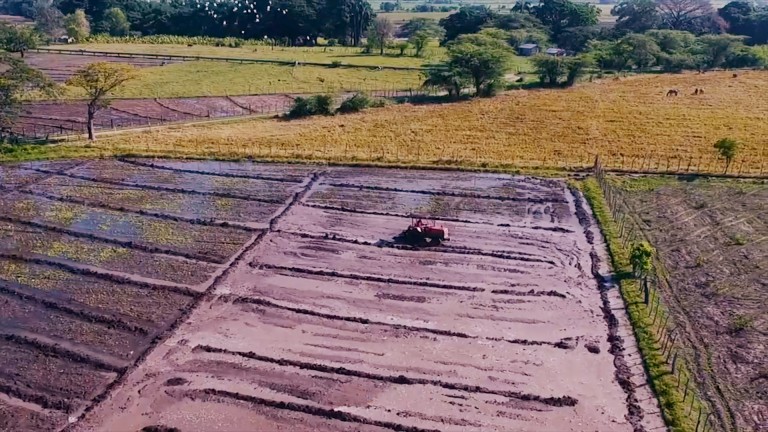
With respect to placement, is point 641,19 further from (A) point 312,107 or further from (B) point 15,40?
(B) point 15,40

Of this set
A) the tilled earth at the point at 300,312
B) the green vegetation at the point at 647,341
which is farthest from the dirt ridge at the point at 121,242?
the green vegetation at the point at 647,341

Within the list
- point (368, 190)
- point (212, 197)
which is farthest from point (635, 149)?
point (212, 197)

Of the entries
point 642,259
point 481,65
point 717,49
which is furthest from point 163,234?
point 717,49

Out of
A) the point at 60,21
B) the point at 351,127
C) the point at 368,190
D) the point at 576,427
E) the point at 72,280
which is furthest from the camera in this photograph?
the point at 60,21

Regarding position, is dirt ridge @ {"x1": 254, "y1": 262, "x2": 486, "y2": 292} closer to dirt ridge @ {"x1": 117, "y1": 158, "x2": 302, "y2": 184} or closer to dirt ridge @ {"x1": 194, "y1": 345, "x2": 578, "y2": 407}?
dirt ridge @ {"x1": 194, "y1": 345, "x2": 578, "y2": 407}

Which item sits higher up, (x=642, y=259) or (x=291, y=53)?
(x=291, y=53)

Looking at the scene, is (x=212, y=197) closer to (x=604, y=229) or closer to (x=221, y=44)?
(x=604, y=229)

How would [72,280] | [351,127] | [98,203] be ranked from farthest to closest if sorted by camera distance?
[351,127], [98,203], [72,280]

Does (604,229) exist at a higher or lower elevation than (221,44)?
lower
